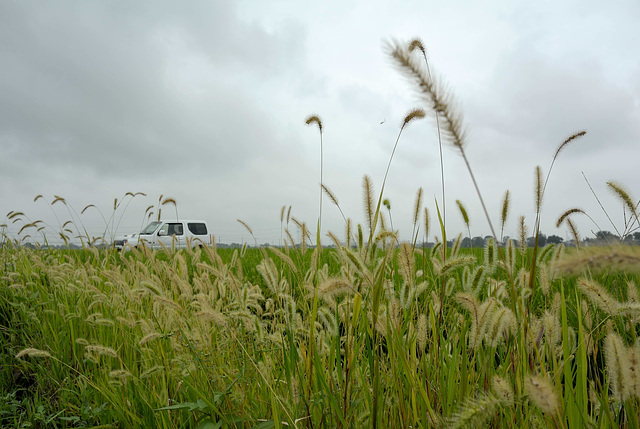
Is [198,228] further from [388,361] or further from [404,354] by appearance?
[404,354]

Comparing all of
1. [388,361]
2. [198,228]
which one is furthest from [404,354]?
[198,228]

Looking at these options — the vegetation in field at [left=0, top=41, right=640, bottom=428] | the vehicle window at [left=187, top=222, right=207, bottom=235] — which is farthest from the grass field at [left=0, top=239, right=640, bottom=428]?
the vehicle window at [left=187, top=222, right=207, bottom=235]

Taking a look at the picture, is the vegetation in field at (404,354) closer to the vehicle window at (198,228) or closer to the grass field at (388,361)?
the grass field at (388,361)

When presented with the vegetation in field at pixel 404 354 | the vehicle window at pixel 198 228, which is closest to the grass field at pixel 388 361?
the vegetation in field at pixel 404 354

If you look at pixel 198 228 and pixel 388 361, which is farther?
pixel 198 228

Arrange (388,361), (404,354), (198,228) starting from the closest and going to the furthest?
(404,354) → (388,361) → (198,228)

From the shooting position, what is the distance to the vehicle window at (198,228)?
24.0 m

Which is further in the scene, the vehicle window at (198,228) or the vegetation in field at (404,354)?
the vehicle window at (198,228)

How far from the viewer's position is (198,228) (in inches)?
958

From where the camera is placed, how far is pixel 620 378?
1106 millimetres

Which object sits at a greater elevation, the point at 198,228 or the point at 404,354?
the point at 198,228

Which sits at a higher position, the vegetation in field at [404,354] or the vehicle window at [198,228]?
the vehicle window at [198,228]

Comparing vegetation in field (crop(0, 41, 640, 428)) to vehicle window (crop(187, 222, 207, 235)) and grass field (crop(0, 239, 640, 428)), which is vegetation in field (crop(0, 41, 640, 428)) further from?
vehicle window (crop(187, 222, 207, 235))

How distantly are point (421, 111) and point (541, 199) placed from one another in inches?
23.9
